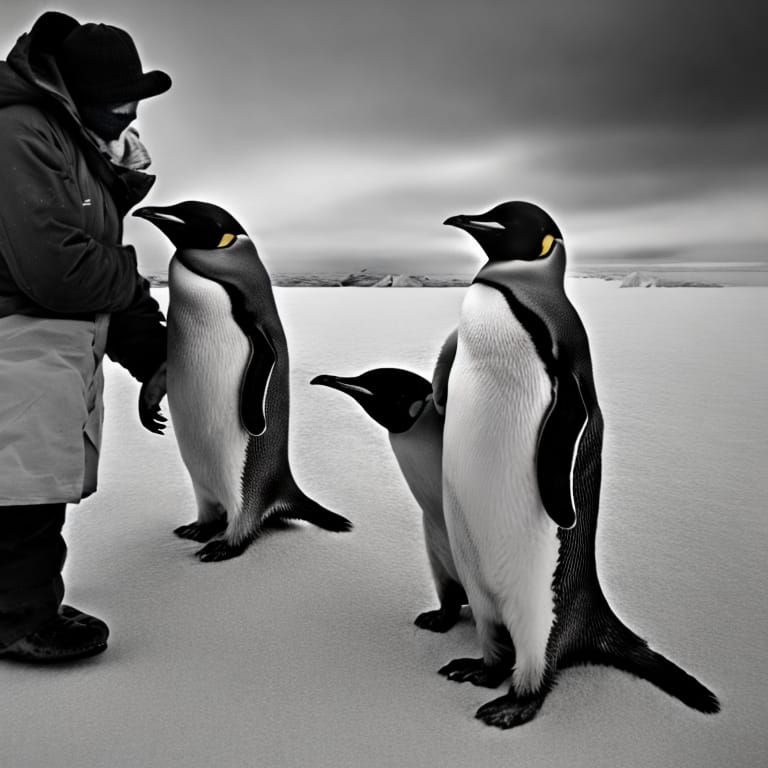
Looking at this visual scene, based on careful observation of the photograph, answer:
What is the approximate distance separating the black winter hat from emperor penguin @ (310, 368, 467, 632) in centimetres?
63

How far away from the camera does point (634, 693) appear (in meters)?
1.35

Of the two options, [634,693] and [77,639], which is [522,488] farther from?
[77,639]

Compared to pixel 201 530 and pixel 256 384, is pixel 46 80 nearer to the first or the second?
pixel 256 384

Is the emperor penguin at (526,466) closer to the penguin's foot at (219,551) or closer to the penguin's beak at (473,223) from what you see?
the penguin's beak at (473,223)

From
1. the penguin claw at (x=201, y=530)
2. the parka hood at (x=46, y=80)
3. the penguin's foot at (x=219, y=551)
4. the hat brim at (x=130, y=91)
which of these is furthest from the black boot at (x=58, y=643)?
the hat brim at (x=130, y=91)

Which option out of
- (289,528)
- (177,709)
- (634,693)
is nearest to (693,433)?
(289,528)

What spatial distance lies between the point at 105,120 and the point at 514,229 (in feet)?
2.59

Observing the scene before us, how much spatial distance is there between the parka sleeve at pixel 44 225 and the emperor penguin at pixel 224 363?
0.40m

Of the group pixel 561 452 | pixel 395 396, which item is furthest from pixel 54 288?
pixel 561 452

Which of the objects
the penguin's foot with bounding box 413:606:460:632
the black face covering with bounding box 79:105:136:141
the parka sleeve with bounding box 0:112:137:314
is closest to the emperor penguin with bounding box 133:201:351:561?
the black face covering with bounding box 79:105:136:141

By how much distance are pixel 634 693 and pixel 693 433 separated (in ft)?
5.95

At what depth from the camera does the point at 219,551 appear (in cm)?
192

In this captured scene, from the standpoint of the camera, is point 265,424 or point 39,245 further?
point 265,424

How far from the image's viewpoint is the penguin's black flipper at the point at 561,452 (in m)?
1.24
